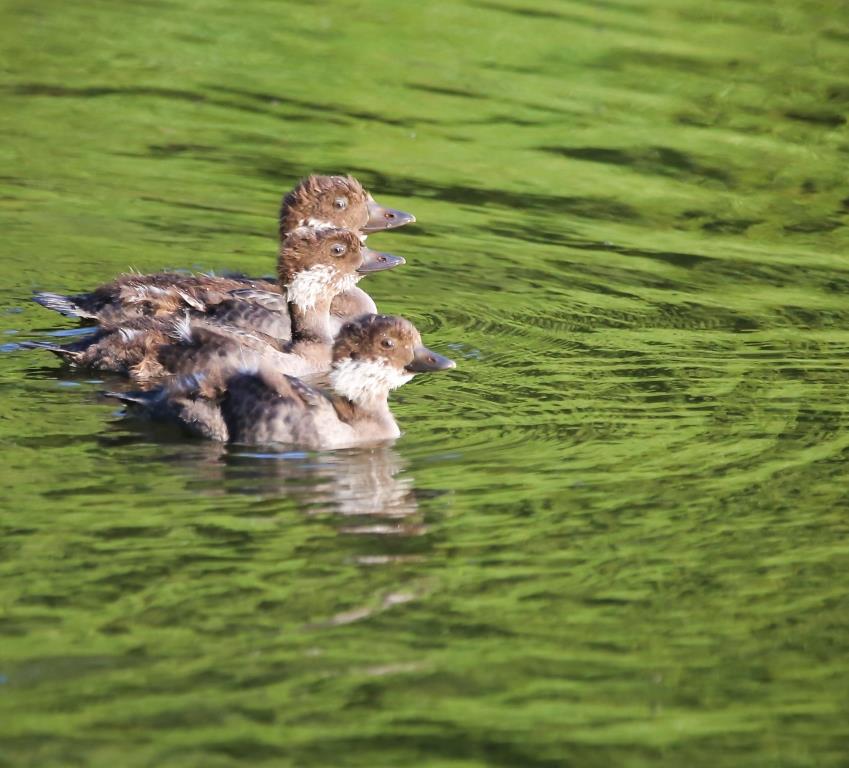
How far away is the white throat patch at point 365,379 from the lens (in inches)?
400

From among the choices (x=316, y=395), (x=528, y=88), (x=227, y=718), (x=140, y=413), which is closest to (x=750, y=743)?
(x=227, y=718)

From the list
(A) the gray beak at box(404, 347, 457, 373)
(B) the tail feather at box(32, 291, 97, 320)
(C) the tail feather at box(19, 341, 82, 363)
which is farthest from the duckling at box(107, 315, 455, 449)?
(B) the tail feather at box(32, 291, 97, 320)

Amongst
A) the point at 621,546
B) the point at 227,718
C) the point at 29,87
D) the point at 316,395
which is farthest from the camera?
the point at 29,87

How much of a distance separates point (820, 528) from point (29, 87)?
11011mm

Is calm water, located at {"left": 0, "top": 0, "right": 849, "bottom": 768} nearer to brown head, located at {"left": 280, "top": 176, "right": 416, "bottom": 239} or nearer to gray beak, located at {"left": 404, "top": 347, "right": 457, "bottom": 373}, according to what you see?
gray beak, located at {"left": 404, "top": 347, "right": 457, "bottom": 373}

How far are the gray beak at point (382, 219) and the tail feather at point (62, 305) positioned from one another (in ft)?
7.01

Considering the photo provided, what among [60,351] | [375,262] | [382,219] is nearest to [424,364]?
[375,262]

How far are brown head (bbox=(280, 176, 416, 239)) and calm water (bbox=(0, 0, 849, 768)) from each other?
2.34ft

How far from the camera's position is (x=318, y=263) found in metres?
11.8

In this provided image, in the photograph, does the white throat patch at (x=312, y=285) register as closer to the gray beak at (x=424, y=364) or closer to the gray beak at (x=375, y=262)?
the gray beak at (x=375, y=262)

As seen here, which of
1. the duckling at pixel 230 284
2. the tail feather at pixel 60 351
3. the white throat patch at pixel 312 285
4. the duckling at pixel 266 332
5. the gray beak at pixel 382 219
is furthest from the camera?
the gray beak at pixel 382 219

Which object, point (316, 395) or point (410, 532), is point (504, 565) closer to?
point (410, 532)

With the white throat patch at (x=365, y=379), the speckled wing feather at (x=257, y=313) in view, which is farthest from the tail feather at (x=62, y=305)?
the white throat patch at (x=365, y=379)

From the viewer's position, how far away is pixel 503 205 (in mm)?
15359
